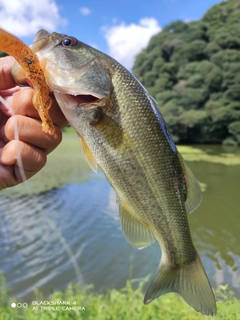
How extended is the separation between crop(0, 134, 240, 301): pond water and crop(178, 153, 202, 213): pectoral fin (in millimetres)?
2528

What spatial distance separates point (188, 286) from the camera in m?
1.65

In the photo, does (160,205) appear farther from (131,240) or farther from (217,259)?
(217,259)

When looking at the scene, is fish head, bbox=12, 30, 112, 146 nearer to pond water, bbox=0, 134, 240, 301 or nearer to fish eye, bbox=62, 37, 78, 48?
fish eye, bbox=62, 37, 78, 48

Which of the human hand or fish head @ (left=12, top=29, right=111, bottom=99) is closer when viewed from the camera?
fish head @ (left=12, top=29, right=111, bottom=99)

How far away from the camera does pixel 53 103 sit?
5.41ft

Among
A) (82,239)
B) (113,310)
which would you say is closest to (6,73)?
(113,310)

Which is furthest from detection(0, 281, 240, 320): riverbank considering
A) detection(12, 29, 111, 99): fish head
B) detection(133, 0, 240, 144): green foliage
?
detection(133, 0, 240, 144): green foliage

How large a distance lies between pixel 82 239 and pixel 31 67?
19.4 feet

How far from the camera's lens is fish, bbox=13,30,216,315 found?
4.82 ft

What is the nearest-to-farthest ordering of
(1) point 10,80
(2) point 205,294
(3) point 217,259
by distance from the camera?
(2) point 205,294, (1) point 10,80, (3) point 217,259

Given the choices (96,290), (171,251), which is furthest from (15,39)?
(96,290)

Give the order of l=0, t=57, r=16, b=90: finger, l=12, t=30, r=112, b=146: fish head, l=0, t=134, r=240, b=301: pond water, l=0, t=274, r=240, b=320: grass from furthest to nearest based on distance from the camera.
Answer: l=0, t=134, r=240, b=301: pond water, l=0, t=274, r=240, b=320: grass, l=0, t=57, r=16, b=90: finger, l=12, t=30, r=112, b=146: fish head

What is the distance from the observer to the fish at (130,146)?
4.82 feet

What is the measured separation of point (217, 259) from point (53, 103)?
590cm
